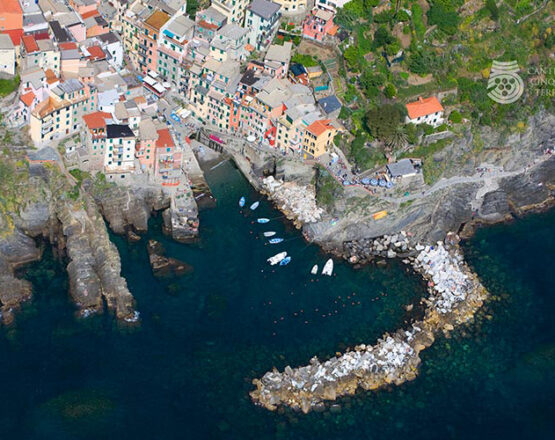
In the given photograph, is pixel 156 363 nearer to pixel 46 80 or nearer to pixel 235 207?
pixel 235 207

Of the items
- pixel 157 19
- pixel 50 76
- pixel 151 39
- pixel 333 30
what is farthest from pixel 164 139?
pixel 333 30

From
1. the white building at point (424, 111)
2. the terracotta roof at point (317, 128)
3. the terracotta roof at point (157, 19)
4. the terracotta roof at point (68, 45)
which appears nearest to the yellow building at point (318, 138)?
the terracotta roof at point (317, 128)

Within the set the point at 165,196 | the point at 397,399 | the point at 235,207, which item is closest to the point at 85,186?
the point at 165,196

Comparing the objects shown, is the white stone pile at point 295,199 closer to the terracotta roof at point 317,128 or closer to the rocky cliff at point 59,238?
the terracotta roof at point 317,128

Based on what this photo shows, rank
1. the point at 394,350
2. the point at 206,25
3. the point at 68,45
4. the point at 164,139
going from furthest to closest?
the point at 206,25
the point at 164,139
the point at 68,45
the point at 394,350

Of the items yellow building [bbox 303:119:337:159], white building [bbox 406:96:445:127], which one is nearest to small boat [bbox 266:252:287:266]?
yellow building [bbox 303:119:337:159]

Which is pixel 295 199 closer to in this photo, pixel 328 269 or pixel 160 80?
pixel 328 269

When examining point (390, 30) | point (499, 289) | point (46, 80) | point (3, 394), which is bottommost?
point (3, 394)
